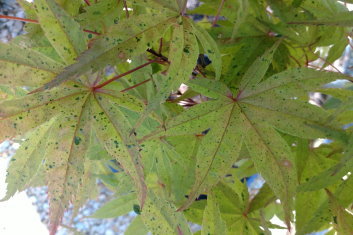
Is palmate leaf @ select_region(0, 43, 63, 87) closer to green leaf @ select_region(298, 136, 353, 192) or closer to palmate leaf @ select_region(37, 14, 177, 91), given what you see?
palmate leaf @ select_region(37, 14, 177, 91)

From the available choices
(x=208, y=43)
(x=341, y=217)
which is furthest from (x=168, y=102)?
(x=341, y=217)

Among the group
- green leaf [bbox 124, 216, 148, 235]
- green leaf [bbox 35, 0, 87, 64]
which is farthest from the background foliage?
green leaf [bbox 124, 216, 148, 235]

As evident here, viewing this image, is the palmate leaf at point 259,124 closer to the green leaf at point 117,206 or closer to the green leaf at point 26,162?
the green leaf at point 26,162

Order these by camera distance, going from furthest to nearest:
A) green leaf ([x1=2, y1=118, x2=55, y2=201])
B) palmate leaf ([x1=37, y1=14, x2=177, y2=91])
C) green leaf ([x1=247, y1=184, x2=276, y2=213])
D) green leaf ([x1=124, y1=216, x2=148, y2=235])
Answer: green leaf ([x1=124, y1=216, x2=148, y2=235]), green leaf ([x1=247, y1=184, x2=276, y2=213]), green leaf ([x1=2, y1=118, x2=55, y2=201]), palmate leaf ([x1=37, y1=14, x2=177, y2=91])

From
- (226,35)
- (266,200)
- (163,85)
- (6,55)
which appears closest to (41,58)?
(6,55)

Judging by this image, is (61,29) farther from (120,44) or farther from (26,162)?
(26,162)

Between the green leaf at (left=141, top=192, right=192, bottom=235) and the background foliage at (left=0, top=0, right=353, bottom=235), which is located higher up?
the background foliage at (left=0, top=0, right=353, bottom=235)

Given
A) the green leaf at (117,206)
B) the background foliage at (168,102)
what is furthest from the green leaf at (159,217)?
the green leaf at (117,206)
